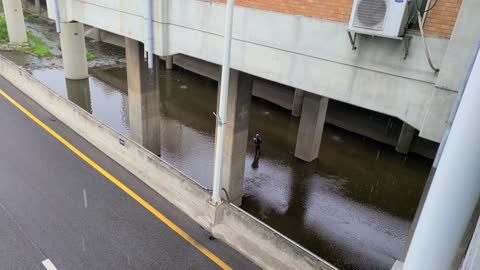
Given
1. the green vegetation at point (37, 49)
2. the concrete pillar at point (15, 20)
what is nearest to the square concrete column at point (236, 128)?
the green vegetation at point (37, 49)

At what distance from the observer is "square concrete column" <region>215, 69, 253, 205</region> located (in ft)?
33.7

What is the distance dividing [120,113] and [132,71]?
6118 millimetres

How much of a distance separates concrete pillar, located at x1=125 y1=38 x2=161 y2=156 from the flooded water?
41 millimetres

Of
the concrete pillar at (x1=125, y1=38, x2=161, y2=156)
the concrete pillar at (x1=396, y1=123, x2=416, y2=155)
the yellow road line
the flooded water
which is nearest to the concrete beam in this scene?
the yellow road line

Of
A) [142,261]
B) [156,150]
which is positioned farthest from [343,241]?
[156,150]

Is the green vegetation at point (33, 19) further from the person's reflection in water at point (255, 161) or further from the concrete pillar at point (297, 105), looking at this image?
the person's reflection in water at point (255, 161)

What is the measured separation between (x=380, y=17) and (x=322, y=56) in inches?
54.2

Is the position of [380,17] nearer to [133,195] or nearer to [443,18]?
[443,18]

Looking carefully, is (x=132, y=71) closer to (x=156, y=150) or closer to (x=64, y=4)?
(x=156, y=150)

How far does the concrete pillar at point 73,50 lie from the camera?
20.1m

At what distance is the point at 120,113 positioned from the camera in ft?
63.0

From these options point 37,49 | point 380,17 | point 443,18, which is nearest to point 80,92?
point 37,49

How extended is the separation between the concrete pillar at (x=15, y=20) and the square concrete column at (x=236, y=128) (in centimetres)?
2404

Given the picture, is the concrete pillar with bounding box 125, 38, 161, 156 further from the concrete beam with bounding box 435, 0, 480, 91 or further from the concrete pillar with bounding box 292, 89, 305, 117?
the concrete beam with bounding box 435, 0, 480, 91
